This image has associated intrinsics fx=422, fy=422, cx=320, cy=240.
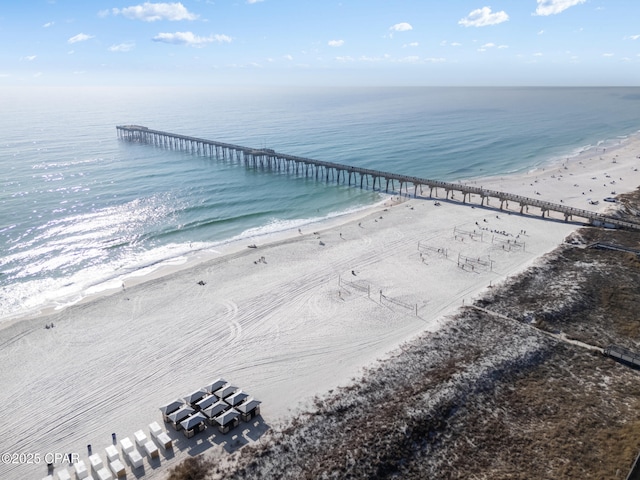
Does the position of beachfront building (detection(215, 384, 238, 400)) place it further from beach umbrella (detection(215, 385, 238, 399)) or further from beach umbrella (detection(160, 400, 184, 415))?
beach umbrella (detection(160, 400, 184, 415))

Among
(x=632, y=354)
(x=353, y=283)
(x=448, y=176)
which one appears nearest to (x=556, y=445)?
(x=632, y=354)

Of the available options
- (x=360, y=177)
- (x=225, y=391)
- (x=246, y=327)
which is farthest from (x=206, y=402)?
(x=360, y=177)

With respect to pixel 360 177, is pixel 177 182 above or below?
above

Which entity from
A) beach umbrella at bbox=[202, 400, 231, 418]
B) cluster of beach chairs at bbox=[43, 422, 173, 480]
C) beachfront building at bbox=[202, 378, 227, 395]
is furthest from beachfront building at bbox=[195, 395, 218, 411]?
cluster of beach chairs at bbox=[43, 422, 173, 480]

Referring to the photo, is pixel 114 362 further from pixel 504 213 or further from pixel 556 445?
pixel 504 213

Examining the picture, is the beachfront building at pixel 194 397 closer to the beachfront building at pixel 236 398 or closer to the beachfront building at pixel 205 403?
the beachfront building at pixel 205 403

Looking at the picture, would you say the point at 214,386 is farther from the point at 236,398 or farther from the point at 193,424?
the point at 193,424
